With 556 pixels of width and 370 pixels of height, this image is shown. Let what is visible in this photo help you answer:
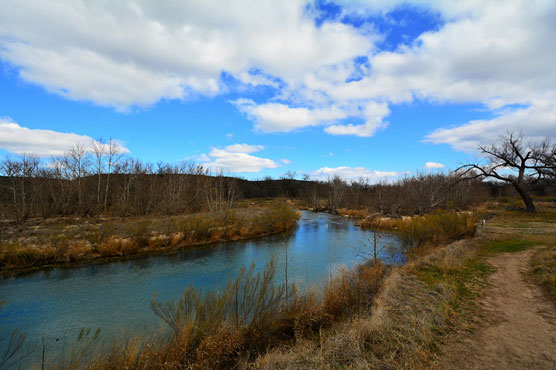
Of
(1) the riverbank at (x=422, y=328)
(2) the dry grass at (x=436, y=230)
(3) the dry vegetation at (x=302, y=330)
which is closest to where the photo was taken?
(1) the riverbank at (x=422, y=328)

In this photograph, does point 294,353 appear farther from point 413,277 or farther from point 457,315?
point 413,277

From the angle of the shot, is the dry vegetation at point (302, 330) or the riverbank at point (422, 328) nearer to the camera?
the riverbank at point (422, 328)

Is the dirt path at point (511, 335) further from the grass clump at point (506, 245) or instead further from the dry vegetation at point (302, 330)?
the grass clump at point (506, 245)

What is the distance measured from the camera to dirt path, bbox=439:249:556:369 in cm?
415

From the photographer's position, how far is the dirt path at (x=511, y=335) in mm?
4152

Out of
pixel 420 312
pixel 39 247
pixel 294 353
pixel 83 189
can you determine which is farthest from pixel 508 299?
pixel 83 189

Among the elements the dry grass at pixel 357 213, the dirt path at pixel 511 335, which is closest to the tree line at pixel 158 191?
the dry grass at pixel 357 213

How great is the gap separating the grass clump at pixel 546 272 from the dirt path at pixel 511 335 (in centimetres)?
27

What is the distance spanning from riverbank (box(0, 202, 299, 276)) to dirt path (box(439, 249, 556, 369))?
1730 cm

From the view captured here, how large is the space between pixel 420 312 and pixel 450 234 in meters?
13.7

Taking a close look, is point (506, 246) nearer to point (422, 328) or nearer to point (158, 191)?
point (422, 328)

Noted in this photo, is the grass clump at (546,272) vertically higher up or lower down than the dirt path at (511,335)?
higher up

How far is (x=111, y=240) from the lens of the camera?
1641 centimetres

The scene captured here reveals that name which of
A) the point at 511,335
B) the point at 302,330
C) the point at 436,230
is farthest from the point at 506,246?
the point at 302,330
